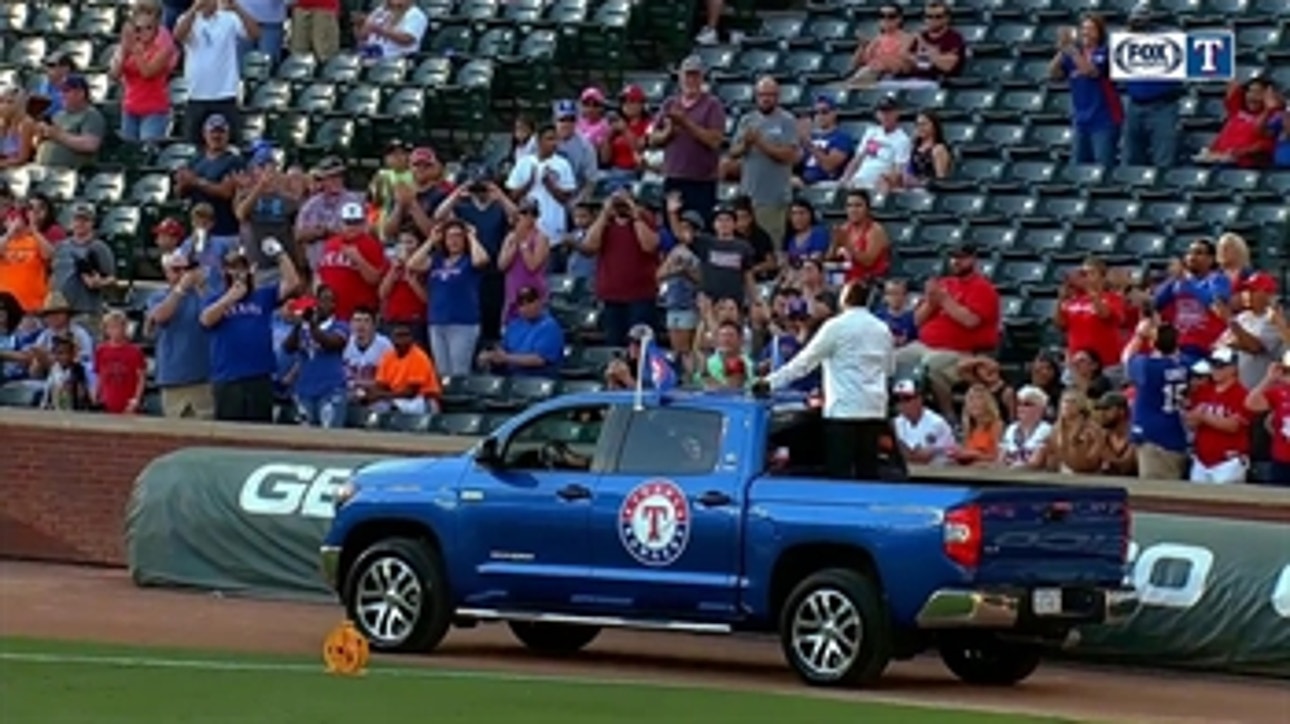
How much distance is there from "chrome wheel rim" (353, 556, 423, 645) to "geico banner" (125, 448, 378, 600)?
3.02 m

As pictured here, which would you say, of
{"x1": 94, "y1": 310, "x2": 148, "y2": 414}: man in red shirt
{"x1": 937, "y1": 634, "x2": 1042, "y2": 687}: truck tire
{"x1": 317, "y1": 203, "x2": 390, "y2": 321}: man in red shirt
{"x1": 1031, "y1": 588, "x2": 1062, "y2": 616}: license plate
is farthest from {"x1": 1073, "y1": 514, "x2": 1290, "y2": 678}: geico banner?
{"x1": 94, "y1": 310, "x2": 148, "y2": 414}: man in red shirt

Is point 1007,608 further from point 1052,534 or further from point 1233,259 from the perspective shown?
point 1233,259

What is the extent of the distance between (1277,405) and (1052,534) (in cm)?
339

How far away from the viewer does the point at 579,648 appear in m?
21.9

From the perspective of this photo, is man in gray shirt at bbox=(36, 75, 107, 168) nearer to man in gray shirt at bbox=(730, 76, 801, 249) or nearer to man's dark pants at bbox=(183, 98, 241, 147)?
man's dark pants at bbox=(183, 98, 241, 147)

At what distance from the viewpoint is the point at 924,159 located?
91.1ft

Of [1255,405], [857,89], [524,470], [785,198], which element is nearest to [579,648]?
[524,470]

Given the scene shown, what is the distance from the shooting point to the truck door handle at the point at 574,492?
67.0ft

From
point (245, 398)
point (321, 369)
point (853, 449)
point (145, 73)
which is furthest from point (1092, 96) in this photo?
point (145, 73)

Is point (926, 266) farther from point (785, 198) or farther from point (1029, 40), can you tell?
point (1029, 40)

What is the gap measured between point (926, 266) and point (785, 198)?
146cm

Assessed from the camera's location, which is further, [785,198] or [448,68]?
[448,68]

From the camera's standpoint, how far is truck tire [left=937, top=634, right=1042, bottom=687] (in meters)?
20.3

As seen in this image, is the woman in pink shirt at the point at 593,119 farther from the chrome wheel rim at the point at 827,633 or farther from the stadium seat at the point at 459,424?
the chrome wheel rim at the point at 827,633
